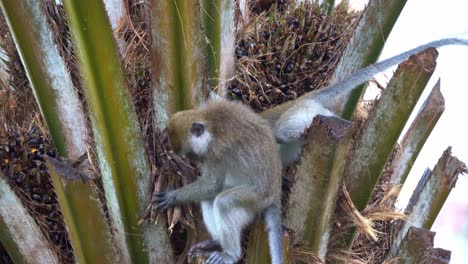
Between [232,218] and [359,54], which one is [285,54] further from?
[232,218]

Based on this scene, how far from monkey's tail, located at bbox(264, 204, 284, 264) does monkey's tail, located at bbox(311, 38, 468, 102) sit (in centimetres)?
71

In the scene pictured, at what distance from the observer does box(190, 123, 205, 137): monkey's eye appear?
330cm

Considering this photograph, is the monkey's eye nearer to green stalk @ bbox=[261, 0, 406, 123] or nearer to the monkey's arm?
the monkey's arm

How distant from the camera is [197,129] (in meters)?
3.38

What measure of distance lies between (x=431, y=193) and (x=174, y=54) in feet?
4.74

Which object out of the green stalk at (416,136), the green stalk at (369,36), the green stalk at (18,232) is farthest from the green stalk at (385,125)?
the green stalk at (18,232)

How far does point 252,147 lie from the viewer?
3326 millimetres

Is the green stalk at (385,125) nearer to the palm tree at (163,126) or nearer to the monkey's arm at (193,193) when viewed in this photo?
the palm tree at (163,126)

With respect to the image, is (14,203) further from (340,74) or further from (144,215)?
(340,74)

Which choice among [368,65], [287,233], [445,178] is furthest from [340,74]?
[287,233]

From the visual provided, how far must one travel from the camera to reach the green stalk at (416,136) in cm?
374

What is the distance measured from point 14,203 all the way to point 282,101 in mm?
1544

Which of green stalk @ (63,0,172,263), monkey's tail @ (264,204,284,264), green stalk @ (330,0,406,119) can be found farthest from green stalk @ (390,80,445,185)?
green stalk @ (63,0,172,263)

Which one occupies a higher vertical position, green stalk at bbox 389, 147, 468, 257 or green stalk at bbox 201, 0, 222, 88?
green stalk at bbox 201, 0, 222, 88
